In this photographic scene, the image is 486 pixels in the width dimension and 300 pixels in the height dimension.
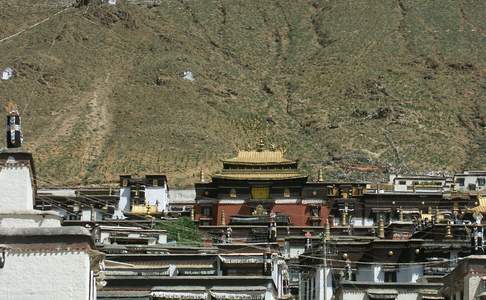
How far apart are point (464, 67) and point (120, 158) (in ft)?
189

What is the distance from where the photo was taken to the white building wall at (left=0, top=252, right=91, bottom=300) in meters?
34.8

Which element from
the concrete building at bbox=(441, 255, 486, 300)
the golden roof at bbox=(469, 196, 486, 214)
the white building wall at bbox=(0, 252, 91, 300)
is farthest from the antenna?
the golden roof at bbox=(469, 196, 486, 214)

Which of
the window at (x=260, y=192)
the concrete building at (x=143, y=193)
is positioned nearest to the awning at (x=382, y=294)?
the concrete building at (x=143, y=193)

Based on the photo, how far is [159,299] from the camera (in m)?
46.1

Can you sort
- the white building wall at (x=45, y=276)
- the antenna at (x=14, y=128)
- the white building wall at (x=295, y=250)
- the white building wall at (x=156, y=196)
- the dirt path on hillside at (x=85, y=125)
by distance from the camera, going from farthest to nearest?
the dirt path on hillside at (x=85, y=125) → the white building wall at (x=156, y=196) → the white building wall at (x=295, y=250) → the antenna at (x=14, y=128) → the white building wall at (x=45, y=276)

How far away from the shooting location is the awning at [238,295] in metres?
46.4

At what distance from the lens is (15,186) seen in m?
38.7

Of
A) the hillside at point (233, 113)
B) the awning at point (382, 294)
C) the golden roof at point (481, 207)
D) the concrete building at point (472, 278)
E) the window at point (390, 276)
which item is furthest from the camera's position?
the hillside at point (233, 113)

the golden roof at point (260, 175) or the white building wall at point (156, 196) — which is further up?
the golden roof at point (260, 175)

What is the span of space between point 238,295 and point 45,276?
12802mm

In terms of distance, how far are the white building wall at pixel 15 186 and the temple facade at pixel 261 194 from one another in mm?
54731

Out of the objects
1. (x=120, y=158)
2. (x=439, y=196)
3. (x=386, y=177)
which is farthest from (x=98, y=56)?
(x=439, y=196)

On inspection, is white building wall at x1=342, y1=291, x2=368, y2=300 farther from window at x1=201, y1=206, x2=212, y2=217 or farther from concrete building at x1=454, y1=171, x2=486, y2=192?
concrete building at x1=454, y1=171, x2=486, y2=192

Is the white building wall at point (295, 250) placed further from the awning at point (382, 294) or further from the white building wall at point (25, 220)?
the white building wall at point (25, 220)
